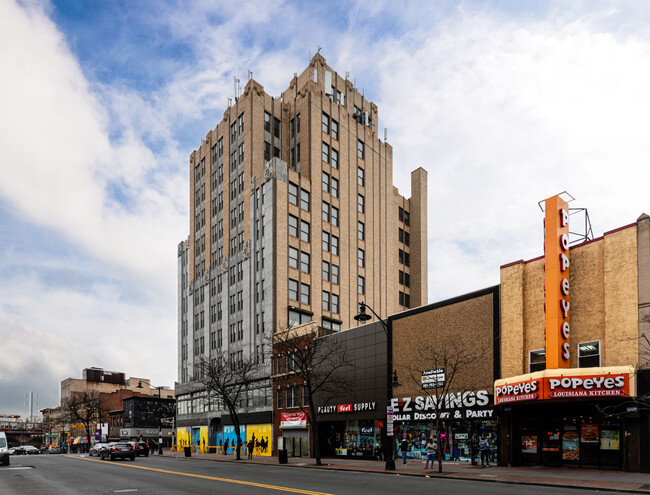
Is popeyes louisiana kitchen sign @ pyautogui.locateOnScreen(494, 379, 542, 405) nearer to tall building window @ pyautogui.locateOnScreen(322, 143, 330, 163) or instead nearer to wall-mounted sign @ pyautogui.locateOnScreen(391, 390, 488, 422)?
wall-mounted sign @ pyautogui.locateOnScreen(391, 390, 488, 422)

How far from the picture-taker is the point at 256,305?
65438 mm

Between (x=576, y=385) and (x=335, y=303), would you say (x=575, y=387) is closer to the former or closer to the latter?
(x=576, y=385)

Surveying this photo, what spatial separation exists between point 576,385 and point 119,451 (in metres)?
36.7

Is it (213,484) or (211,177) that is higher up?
(211,177)

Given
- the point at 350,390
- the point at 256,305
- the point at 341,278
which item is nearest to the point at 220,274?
the point at 256,305

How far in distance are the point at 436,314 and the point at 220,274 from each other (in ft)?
138

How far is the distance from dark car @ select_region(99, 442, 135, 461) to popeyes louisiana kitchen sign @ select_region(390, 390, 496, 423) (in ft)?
74.2

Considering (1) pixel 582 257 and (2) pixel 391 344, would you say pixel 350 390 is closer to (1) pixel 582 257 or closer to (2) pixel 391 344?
(2) pixel 391 344

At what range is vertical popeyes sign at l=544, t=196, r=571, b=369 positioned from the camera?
30.0 m

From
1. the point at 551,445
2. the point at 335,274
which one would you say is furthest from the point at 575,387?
the point at 335,274

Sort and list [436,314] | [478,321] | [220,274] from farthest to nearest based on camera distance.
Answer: [220,274]
[436,314]
[478,321]

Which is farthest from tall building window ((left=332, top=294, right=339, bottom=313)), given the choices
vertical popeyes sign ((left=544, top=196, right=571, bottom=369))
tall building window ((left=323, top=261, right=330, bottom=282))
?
vertical popeyes sign ((left=544, top=196, right=571, bottom=369))

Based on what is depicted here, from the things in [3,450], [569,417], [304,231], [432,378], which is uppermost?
[304,231]

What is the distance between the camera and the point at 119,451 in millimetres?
47656
